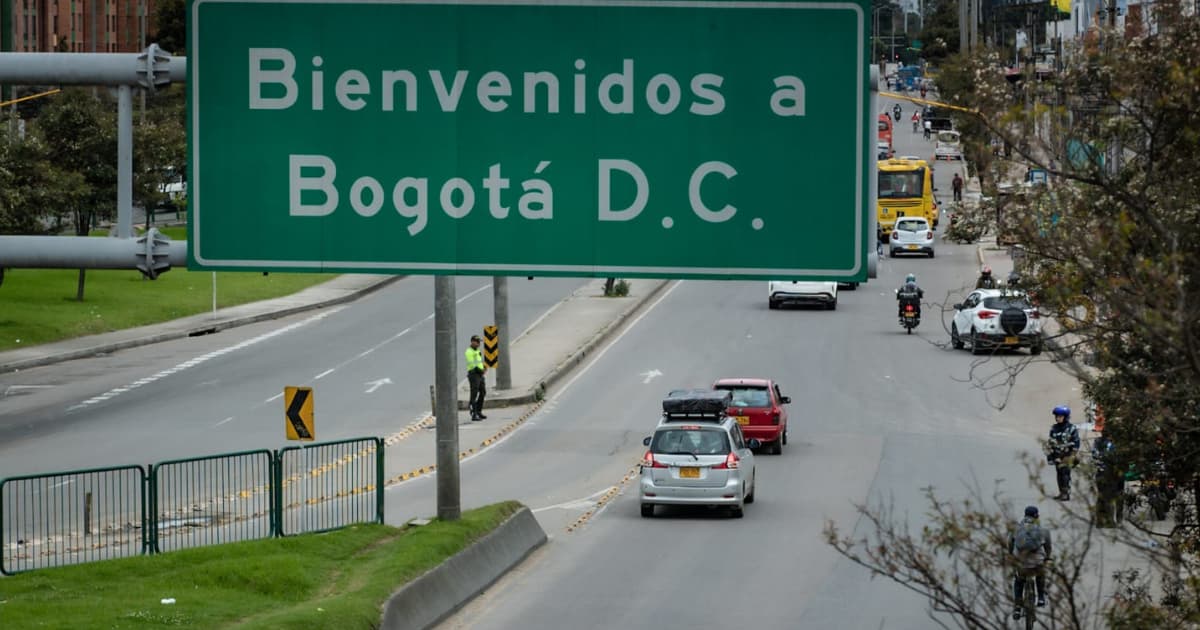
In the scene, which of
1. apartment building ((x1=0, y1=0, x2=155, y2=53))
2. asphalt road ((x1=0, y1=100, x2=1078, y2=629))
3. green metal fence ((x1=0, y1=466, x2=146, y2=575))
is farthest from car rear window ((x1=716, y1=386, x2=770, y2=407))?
apartment building ((x1=0, y1=0, x2=155, y2=53))

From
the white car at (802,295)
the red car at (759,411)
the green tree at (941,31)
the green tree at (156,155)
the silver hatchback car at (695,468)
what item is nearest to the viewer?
the green tree at (156,155)

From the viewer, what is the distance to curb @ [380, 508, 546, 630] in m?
19.1

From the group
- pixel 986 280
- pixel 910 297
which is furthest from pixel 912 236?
pixel 986 280

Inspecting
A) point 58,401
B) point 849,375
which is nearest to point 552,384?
point 849,375

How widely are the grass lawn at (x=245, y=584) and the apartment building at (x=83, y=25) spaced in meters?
71.5

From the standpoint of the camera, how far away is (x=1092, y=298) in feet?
34.8

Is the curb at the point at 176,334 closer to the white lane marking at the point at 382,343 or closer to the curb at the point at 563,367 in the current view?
the white lane marking at the point at 382,343

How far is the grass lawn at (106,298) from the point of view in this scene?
1986 inches

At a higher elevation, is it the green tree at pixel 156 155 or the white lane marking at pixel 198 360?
the green tree at pixel 156 155

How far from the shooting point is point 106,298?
5741 centimetres

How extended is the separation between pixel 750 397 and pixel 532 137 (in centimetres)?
2583

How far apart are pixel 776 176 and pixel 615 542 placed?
17633mm

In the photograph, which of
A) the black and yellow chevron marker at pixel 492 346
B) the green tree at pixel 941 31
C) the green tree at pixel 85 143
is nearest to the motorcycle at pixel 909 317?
the black and yellow chevron marker at pixel 492 346

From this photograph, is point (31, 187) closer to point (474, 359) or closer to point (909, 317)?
point (474, 359)
